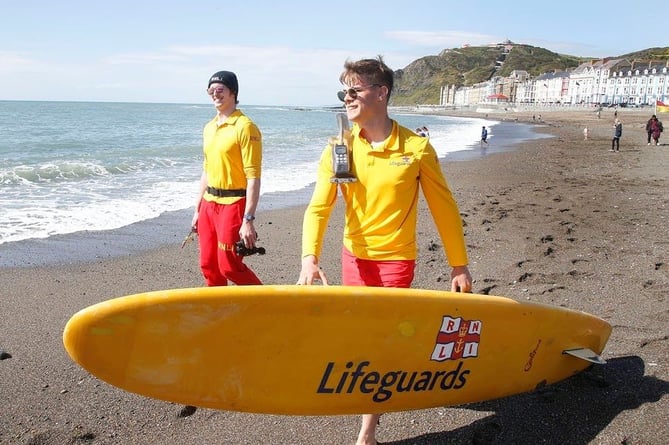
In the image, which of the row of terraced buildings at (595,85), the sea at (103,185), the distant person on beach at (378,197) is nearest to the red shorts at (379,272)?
the distant person on beach at (378,197)

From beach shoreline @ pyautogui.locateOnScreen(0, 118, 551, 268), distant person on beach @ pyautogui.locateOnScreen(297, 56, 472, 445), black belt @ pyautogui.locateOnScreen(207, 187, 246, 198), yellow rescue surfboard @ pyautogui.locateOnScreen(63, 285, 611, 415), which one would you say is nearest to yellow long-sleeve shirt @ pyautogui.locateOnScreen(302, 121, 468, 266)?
distant person on beach @ pyautogui.locateOnScreen(297, 56, 472, 445)

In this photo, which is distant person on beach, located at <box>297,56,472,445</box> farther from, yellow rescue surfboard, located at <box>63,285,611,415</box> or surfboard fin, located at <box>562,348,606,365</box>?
surfboard fin, located at <box>562,348,606,365</box>

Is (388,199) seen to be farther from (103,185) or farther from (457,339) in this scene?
(103,185)

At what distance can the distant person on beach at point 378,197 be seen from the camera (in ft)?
8.48

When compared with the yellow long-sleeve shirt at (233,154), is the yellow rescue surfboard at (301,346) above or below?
below

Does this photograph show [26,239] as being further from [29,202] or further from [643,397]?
[643,397]

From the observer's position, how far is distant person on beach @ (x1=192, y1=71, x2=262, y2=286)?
3.65m

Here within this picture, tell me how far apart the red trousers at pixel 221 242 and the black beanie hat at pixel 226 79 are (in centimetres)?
78

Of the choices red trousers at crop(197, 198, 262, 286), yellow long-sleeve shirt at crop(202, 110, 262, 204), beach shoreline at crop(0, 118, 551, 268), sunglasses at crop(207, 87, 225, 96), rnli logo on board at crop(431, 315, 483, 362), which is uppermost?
sunglasses at crop(207, 87, 225, 96)

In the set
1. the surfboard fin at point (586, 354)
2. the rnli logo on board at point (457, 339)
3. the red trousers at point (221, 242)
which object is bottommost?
the surfboard fin at point (586, 354)

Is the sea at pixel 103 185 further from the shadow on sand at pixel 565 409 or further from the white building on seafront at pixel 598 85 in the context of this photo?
the white building on seafront at pixel 598 85

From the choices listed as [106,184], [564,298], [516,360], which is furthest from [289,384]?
[106,184]

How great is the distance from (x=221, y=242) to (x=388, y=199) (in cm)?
149

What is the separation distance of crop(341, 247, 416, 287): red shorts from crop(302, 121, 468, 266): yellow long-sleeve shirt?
3 centimetres
